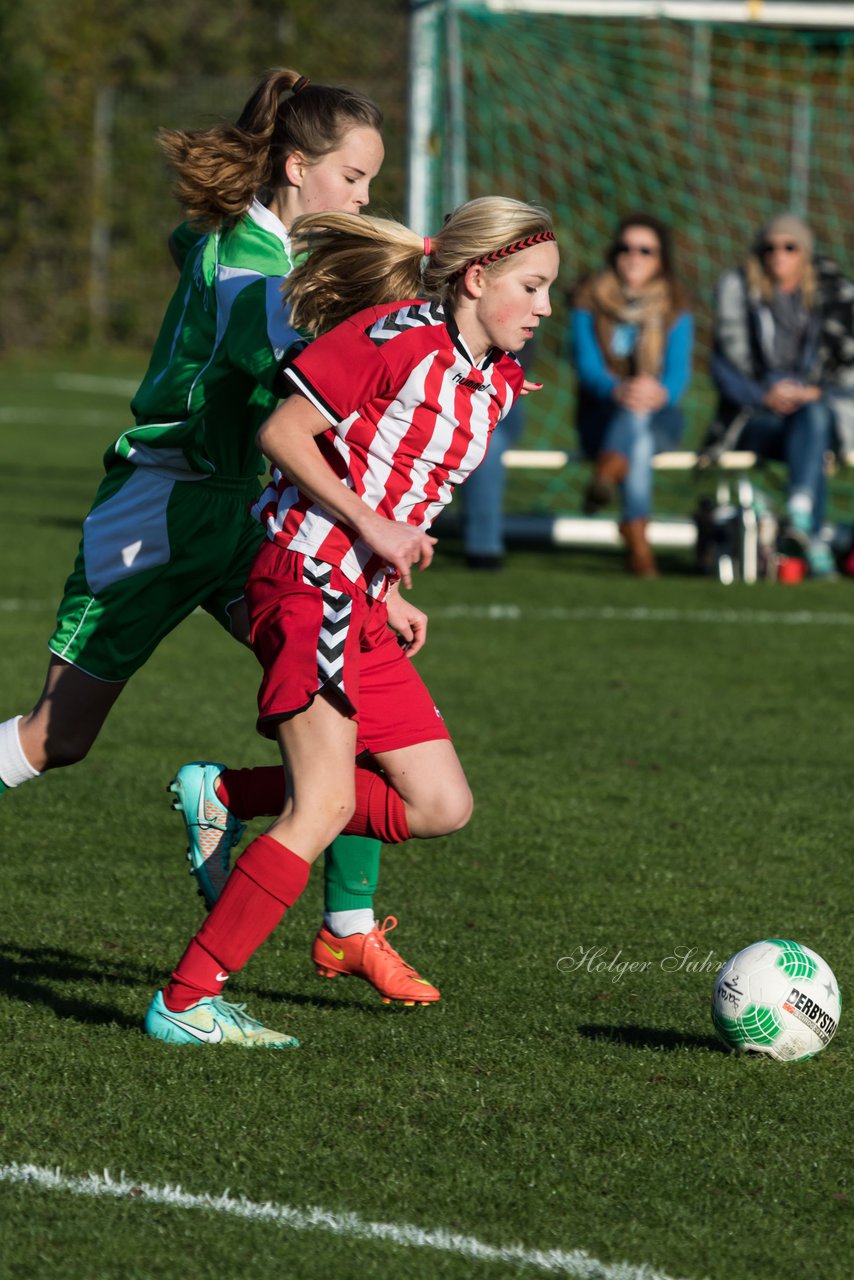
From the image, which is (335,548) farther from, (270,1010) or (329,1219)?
(329,1219)

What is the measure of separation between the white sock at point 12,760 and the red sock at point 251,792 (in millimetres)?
411

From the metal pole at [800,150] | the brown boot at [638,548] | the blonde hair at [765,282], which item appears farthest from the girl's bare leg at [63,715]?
the metal pole at [800,150]

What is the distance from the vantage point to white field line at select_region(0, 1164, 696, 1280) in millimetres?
2682

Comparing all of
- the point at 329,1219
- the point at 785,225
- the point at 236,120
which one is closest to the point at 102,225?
the point at 785,225

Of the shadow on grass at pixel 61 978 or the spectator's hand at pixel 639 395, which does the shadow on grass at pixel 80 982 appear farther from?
the spectator's hand at pixel 639 395

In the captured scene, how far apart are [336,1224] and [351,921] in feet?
3.91

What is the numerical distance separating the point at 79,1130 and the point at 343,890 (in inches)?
38.0

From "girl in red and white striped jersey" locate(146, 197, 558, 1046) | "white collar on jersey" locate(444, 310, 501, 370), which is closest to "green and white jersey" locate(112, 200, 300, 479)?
"girl in red and white striped jersey" locate(146, 197, 558, 1046)

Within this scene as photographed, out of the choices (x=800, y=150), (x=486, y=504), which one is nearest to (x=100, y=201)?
(x=800, y=150)

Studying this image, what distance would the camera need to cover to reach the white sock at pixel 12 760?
404 centimetres

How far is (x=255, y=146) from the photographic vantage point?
12.9 feet

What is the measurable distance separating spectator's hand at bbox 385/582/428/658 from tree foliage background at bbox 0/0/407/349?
71.5 feet

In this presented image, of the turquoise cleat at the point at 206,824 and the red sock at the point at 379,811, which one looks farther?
the turquoise cleat at the point at 206,824

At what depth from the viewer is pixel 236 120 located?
4.07 metres
